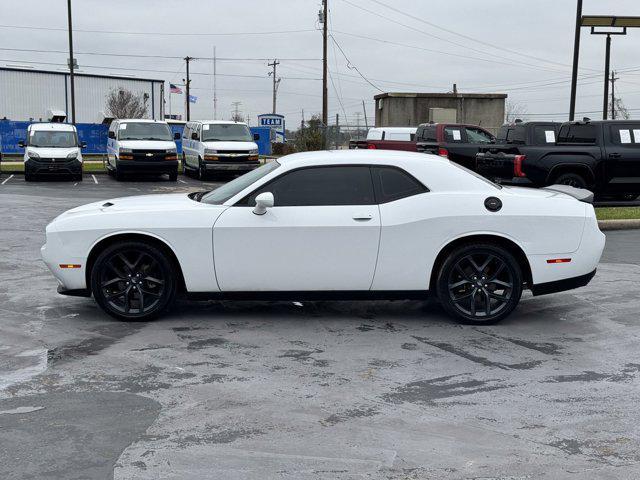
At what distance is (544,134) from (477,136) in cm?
586

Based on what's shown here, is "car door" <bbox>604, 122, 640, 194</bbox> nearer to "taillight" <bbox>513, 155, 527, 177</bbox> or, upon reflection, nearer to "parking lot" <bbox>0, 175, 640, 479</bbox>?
"taillight" <bbox>513, 155, 527, 177</bbox>

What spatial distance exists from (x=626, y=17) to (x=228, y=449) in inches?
1045

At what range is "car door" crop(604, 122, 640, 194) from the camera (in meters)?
16.4

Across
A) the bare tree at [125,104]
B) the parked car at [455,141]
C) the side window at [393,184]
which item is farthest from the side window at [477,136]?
the bare tree at [125,104]

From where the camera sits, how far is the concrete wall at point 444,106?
130 ft

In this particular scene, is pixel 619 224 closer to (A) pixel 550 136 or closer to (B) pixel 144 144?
(A) pixel 550 136

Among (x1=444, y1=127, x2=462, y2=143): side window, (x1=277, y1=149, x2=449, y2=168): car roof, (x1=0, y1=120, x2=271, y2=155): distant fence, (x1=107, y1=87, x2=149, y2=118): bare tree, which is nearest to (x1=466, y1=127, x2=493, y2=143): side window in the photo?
(x1=444, y1=127, x2=462, y2=143): side window

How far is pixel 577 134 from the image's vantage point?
54.9 feet

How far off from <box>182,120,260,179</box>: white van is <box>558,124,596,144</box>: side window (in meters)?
13.8

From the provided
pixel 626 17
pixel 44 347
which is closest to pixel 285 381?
pixel 44 347

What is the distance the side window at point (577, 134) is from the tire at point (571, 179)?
0.77 metres

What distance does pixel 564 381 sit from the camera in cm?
558

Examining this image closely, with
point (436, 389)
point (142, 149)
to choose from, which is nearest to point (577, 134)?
point (436, 389)

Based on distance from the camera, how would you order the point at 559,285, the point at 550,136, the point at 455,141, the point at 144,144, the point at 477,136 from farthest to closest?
the point at 144,144 < the point at 477,136 < the point at 455,141 < the point at 550,136 < the point at 559,285
